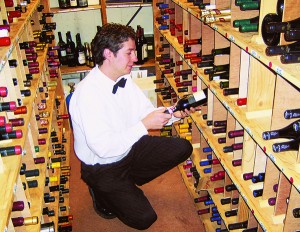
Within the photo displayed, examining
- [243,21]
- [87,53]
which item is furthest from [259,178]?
[87,53]

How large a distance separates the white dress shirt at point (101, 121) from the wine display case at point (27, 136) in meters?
0.25

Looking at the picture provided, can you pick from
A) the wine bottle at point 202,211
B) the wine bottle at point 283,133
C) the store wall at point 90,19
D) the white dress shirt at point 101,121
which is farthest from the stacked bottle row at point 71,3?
the wine bottle at point 283,133

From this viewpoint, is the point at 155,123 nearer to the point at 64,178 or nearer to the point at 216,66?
the point at 216,66

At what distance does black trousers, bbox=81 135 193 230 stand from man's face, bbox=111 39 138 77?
66 centimetres

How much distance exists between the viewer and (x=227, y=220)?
2.17m

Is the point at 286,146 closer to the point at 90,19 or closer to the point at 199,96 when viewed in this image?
the point at 199,96

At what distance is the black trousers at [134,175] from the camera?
250cm

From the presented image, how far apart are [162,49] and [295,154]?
7.93 feet

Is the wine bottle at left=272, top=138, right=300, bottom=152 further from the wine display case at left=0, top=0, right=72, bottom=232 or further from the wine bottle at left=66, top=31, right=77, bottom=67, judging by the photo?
the wine bottle at left=66, top=31, right=77, bottom=67

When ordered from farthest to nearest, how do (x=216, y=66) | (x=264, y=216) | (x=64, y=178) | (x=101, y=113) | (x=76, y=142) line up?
→ 1. (x=64, y=178)
2. (x=76, y=142)
3. (x=101, y=113)
4. (x=216, y=66)
5. (x=264, y=216)

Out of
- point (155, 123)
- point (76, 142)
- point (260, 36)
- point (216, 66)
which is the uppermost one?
point (260, 36)

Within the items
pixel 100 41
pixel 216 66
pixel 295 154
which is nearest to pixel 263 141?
pixel 295 154

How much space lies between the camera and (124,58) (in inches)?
94.0

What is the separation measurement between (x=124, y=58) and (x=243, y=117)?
980 mm
